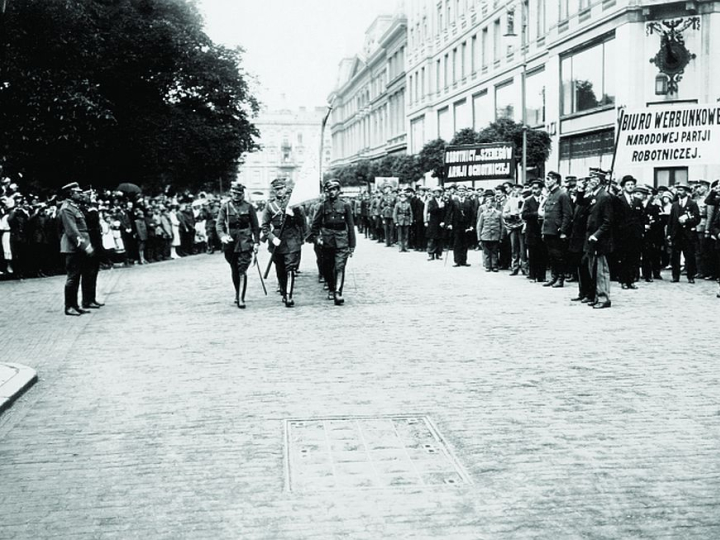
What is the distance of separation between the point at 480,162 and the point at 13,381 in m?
19.1

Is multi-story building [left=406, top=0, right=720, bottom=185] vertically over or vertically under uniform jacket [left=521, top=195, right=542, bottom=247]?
over

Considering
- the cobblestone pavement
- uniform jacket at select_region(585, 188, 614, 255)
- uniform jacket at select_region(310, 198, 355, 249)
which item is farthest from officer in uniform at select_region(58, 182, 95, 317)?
uniform jacket at select_region(585, 188, 614, 255)

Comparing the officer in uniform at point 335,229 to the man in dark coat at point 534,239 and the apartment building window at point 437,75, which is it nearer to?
the man in dark coat at point 534,239

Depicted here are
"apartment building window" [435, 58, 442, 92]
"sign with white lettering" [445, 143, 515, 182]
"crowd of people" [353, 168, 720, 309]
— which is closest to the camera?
"crowd of people" [353, 168, 720, 309]

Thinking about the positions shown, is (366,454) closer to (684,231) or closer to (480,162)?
(684,231)

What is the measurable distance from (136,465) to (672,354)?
5.61 metres

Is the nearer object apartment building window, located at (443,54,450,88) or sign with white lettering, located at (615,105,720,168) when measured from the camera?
sign with white lettering, located at (615,105,720,168)

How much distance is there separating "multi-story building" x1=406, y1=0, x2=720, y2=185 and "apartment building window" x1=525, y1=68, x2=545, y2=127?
0.05m

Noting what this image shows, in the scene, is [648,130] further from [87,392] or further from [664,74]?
[664,74]

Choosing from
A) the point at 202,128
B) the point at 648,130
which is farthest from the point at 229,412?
the point at 202,128

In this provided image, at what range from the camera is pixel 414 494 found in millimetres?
4684

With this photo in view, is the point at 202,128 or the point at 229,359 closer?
the point at 229,359

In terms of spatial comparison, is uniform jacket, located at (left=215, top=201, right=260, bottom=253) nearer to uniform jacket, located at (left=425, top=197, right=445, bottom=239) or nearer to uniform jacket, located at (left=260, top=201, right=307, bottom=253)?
uniform jacket, located at (left=260, top=201, right=307, bottom=253)

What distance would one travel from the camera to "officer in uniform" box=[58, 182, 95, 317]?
1253 centimetres
